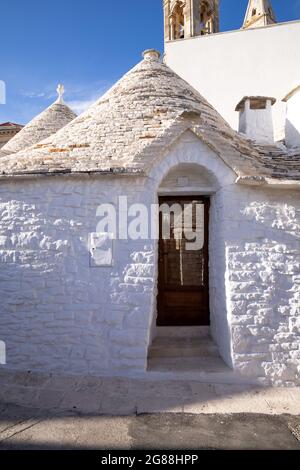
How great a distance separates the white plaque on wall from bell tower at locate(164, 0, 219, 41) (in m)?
14.5

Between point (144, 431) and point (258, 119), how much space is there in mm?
5739

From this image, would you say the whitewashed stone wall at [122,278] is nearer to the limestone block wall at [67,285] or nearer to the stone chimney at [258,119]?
the limestone block wall at [67,285]

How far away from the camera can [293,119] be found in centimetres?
612

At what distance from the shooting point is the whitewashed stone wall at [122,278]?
12.9 feet

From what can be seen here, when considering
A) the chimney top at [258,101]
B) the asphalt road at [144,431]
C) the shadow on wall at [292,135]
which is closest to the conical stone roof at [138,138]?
the shadow on wall at [292,135]

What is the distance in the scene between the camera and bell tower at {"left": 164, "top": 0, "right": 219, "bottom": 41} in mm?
15008

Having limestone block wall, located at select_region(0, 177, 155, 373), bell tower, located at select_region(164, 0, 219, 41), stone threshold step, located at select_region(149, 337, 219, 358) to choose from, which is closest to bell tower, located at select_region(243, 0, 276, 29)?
bell tower, located at select_region(164, 0, 219, 41)

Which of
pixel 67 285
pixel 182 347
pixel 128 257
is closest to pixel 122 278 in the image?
pixel 128 257

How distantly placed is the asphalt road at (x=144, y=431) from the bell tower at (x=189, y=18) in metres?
16.3

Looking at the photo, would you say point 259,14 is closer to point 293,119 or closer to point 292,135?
point 293,119

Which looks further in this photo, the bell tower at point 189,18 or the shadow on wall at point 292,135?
the bell tower at point 189,18

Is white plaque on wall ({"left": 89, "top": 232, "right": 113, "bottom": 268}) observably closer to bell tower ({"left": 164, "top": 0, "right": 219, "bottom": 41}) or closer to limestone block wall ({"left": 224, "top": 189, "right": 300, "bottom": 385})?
limestone block wall ({"left": 224, "top": 189, "right": 300, "bottom": 385})
